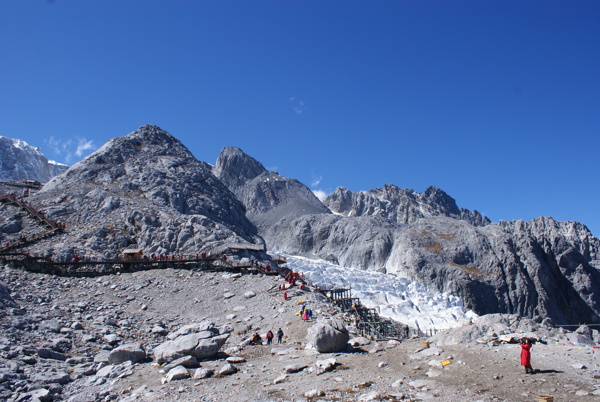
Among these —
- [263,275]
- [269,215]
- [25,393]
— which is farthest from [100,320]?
[269,215]

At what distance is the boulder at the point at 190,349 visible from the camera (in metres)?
19.1

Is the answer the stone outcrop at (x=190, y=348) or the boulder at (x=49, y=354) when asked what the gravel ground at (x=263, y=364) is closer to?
the boulder at (x=49, y=354)

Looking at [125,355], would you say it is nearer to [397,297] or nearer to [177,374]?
[177,374]

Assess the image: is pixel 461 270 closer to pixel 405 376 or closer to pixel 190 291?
pixel 190 291

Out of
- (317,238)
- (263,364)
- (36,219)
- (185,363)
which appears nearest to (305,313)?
(263,364)

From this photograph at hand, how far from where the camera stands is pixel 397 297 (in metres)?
85.1

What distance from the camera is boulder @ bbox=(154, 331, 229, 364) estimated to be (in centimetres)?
1909

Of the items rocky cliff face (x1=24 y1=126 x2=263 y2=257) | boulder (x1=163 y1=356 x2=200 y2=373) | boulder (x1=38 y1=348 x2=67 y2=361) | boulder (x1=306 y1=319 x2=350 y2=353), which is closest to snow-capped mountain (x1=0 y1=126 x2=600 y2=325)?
rocky cliff face (x1=24 y1=126 x2=263 y2=257)

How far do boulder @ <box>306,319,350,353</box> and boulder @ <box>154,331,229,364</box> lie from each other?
4.59 metres

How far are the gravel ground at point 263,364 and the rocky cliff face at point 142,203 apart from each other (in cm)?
2435

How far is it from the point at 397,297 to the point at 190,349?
71734 millimetres

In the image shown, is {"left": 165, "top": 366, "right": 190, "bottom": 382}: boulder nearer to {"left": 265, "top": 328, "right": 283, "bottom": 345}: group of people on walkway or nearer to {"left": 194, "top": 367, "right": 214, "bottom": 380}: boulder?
{"left": 194, "top": 367, "right": 214, "bottom": 380}: boulder

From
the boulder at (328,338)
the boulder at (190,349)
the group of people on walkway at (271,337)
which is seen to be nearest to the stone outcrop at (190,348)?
the boulder at (190,349)

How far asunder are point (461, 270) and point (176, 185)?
2705 inches
